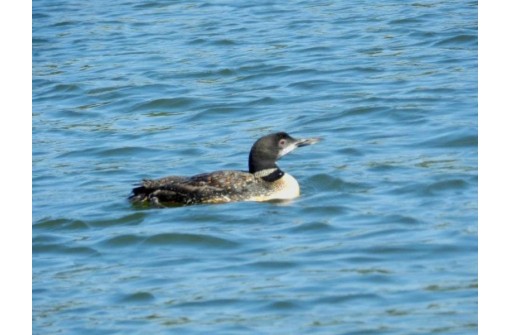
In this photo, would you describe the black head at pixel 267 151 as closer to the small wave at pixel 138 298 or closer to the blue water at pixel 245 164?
the blue water at pixel 245 164

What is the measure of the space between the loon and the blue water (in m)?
0.15

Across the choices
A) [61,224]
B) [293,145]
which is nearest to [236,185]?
[293,145]

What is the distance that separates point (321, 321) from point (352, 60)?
8.36 m

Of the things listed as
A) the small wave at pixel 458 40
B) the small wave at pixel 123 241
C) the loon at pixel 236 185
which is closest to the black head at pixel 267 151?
the loon at pixel 236 185

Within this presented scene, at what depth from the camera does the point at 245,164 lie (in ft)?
37.8

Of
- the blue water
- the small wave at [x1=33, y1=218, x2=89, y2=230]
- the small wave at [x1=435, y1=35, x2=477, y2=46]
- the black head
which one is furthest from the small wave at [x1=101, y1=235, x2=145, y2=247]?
the small wave at [x1=435, y1=35, x2=477, y2=46]

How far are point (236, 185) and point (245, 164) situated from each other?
129 cm

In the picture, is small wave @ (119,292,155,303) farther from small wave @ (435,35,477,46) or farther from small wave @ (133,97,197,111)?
small wave @ (435,35,477,46)

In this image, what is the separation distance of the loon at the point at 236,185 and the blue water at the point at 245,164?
150 millimetres

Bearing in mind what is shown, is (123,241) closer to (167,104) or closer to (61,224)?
(61,224)

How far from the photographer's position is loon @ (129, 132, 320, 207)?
10.1 meters

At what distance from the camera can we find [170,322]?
7.62 meters

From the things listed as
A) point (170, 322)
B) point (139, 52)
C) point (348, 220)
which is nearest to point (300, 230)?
point (348, 220)
